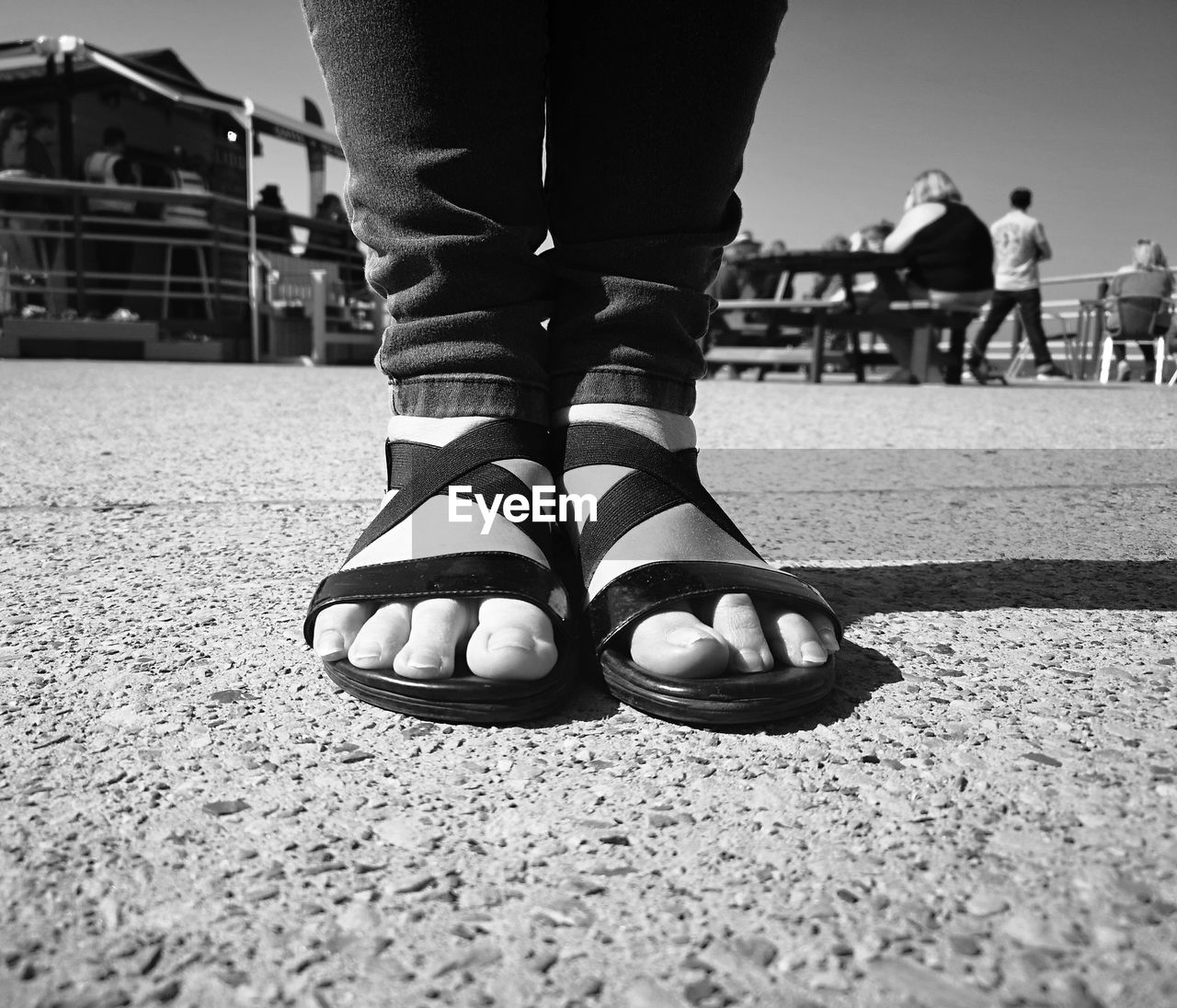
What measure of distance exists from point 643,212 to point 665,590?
339mm

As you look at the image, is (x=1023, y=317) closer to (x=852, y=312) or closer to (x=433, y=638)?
(x=852, y=312)

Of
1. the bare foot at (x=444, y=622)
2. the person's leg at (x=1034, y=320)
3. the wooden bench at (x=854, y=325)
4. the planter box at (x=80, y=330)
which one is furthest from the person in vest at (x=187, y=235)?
the bare foot at (x=444, y=622)

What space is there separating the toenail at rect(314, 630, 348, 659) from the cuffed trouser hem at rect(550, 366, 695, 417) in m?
0.30

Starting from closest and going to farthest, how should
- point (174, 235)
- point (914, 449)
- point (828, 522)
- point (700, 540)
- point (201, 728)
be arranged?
point (201, 728) < point (700, 540) < point (828, 522) < point (914, 449) < point (174, 235)

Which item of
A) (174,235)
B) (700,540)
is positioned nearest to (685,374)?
(700,540)

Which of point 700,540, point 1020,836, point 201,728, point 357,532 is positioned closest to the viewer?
point 1020,836

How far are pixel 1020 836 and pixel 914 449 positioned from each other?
1845 mm

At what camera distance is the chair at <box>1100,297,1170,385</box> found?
6.70 metres

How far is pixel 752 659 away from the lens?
2.10 feet

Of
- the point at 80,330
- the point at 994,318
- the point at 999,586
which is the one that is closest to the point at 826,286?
the point at 994,318

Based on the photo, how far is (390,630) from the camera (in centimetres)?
67

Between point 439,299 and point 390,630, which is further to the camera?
point 439,299

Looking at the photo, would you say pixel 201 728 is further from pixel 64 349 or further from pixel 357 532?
pixel 64 349

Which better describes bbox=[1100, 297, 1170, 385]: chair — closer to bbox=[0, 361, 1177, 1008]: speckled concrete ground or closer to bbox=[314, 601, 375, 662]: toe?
bbox=[0, 361, 1177, 1008]: speckled concrete ground
